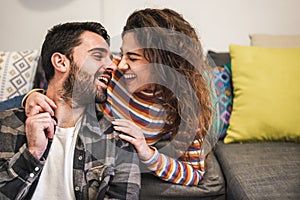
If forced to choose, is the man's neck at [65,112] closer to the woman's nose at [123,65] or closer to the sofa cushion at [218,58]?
the woman's nose at [123,65]

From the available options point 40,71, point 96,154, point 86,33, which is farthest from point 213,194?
point 40,71

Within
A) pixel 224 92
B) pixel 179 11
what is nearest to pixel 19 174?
pixel 224 92

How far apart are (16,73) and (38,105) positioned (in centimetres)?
77

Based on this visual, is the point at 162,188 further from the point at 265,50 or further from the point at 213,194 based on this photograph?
the point at 265,50

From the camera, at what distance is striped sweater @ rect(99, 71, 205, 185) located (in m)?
1.46

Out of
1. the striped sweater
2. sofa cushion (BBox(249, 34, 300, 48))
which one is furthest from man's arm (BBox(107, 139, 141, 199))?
sofa cushion (BBox(249, 34, 300, 48))

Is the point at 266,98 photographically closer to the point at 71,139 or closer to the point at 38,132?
the point at 71,139

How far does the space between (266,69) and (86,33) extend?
37.2 inches

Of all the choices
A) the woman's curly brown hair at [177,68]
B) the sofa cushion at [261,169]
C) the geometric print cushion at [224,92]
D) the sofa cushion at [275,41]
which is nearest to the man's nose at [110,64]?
the woman's curly brown hair at [177,68]

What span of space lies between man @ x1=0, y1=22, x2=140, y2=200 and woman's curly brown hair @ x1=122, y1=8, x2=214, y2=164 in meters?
0.15

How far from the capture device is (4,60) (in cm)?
209

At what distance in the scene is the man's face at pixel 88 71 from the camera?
1.38 metres

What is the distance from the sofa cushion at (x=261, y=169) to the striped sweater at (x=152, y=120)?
147 mm

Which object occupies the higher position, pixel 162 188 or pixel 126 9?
pixel 126 9
